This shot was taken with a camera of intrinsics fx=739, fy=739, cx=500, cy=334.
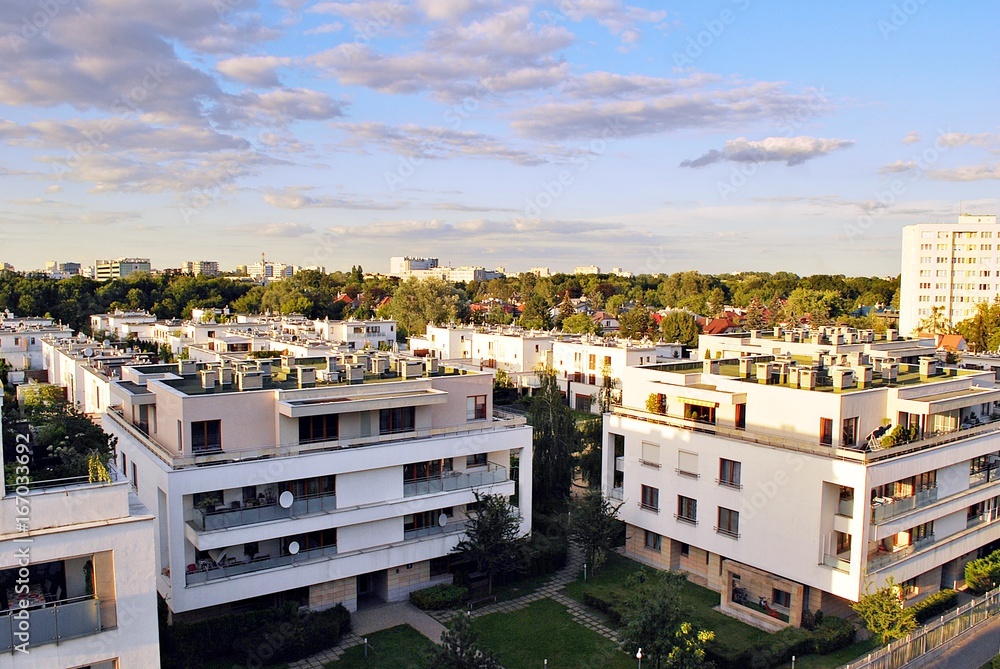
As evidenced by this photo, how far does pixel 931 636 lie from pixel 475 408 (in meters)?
15.9

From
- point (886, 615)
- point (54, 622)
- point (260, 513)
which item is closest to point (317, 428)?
point (260, 513)

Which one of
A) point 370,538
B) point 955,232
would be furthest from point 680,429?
point 955,232

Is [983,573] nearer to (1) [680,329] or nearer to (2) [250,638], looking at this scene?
(2) [250,638]

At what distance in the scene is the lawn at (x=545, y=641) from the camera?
2094 centimetres

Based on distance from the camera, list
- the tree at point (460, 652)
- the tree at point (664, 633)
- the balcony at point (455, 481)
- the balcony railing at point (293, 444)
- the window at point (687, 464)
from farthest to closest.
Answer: the window at point (687, 464)
the balcony at point (455, 481)
the balcony railing at point (293, 444)
the tree at point (664, 633)
the tree at point (460, 652)

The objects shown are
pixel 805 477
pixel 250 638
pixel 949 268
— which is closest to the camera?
pixel 250 638

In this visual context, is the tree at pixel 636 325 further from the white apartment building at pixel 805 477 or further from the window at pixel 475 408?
the window at pixel 475 408

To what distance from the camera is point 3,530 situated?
467 inches

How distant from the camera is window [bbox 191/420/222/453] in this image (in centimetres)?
2211

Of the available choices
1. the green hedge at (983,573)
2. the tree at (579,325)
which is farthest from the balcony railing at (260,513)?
the tree at (579,325)

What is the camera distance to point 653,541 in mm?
28375

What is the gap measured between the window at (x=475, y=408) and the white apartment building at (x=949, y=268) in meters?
87.3

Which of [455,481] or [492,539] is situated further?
[455,481]

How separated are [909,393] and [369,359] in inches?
786
